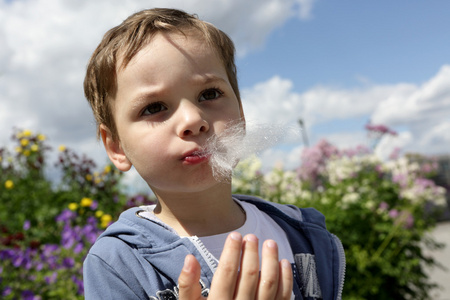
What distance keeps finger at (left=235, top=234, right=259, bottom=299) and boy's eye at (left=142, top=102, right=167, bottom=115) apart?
0.51 metres

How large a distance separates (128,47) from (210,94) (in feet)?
1.03

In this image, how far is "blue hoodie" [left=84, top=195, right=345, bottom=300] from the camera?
48.7 inches

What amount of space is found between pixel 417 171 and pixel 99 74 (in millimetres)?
4633

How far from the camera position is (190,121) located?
1208 mm

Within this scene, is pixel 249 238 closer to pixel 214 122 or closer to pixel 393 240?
pixel 214 122

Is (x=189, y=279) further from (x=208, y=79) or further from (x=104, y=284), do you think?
(x=208, y=79)

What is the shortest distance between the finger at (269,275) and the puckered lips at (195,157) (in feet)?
1.09

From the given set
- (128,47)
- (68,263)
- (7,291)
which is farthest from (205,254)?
(7,291)

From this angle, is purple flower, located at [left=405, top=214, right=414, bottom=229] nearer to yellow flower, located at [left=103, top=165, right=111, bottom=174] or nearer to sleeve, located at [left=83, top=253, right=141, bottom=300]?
yellow flower, located at [left=103, top=165, right=111, bottom=174]

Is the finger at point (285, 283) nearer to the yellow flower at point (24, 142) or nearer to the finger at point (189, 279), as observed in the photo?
the finger at point (189, 279)

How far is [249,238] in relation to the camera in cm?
104

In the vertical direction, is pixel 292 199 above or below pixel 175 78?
below

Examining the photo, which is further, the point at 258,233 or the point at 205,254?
the point at 258,233

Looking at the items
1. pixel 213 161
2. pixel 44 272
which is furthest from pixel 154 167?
pixel 44 272
